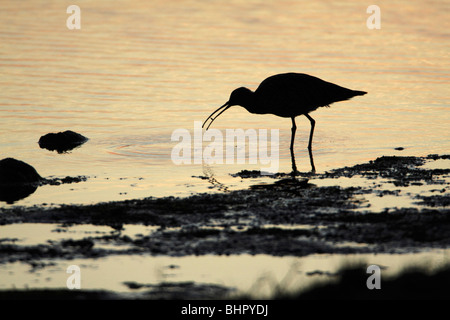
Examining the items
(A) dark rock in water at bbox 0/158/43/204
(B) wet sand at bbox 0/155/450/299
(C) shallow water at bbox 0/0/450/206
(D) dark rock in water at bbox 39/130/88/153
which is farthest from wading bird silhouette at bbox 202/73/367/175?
(A) dark rock in water at bbox 0/158/43/204

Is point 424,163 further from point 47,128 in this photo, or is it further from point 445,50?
point 445,50

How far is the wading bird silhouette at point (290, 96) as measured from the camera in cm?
1418

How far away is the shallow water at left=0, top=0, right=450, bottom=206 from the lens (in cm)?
1277

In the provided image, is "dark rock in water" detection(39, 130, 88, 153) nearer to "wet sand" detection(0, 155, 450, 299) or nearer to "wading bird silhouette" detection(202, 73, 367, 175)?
"wading bird silhouette" detection(202, 73, 367, 175)

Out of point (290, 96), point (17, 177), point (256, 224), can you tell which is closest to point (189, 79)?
point (290, 96)

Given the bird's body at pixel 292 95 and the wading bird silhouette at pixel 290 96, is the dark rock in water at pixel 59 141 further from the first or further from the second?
the bird's body at pixel 292 95

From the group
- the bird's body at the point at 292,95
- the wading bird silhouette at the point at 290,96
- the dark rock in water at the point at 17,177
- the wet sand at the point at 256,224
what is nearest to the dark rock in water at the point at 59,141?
the wading bird silhouette at the point at 290,96

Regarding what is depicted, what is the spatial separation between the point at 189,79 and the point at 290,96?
306 inches

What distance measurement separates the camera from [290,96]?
1414cm

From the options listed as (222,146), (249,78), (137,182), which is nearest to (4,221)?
(137,182)

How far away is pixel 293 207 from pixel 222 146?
16.8 feet

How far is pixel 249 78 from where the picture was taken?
68.2ft

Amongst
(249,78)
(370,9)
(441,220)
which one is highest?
(370,9)

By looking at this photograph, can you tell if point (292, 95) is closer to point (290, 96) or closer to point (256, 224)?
point (290, 96)
